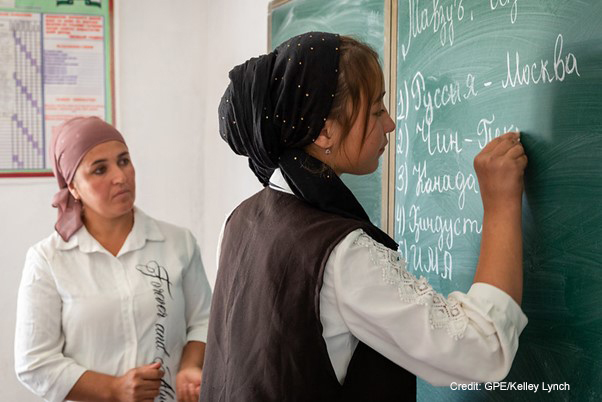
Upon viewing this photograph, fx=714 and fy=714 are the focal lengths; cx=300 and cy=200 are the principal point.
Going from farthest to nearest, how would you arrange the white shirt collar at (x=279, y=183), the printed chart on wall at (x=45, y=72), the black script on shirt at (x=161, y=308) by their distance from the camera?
the printed chart on wall at (x=45, y=72) < the black script on shirt at (x=161, y=308) < the white shirt collar at (x=279, y=183)

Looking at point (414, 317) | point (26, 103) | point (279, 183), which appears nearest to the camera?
point (414, 317)

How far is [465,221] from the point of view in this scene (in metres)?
1.45

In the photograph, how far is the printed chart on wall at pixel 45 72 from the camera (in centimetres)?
310

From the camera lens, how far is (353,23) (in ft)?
6.25

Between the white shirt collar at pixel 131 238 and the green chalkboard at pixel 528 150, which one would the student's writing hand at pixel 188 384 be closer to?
the white shirt collar at pixel 131 238

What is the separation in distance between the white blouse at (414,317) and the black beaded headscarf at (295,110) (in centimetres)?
11

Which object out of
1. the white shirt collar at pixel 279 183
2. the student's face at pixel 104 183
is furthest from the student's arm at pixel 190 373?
the white shirt collar at pixel 279 183

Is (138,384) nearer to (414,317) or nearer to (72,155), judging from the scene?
(72,155)

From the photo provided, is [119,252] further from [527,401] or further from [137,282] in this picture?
[527,401]

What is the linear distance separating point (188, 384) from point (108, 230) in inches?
20.4

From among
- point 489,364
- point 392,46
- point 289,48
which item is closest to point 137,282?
point 392,46

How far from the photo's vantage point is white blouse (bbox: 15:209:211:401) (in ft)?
6.47

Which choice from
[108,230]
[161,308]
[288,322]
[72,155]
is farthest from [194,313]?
[288,322]

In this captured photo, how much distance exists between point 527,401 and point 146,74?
243 cm
